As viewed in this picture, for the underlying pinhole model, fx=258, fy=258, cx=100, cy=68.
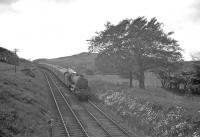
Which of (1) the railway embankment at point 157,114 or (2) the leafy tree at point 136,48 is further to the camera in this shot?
(2) the leafy tree at point 136,48

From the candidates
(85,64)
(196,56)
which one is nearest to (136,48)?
(196,56)

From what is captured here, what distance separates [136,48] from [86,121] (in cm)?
1685

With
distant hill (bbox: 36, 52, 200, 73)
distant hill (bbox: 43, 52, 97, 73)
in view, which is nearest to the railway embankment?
distant hill (bbox: 36, 52, 200, 73)

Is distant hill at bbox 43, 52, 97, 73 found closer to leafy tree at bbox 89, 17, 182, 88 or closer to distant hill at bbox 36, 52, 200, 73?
distant hill at bbox 36, 52, 200, 73

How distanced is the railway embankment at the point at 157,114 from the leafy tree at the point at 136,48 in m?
6.83

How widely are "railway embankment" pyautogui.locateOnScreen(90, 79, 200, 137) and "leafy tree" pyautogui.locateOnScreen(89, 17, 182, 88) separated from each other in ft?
22.4

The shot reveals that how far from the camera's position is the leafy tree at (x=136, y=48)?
4038 cm

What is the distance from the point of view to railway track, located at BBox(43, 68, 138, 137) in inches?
957

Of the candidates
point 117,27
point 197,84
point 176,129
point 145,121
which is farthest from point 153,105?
point 117,27

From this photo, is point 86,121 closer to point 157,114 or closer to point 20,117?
point 20,117

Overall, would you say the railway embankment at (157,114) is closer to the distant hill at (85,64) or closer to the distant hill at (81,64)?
the distant hill at (85,64)

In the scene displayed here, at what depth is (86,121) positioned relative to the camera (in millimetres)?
28906

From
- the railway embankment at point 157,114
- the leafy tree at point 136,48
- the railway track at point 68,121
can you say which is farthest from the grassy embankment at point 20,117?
the leafy tree at point 136,48

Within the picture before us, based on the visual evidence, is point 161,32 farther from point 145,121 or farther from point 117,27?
point 145,121
